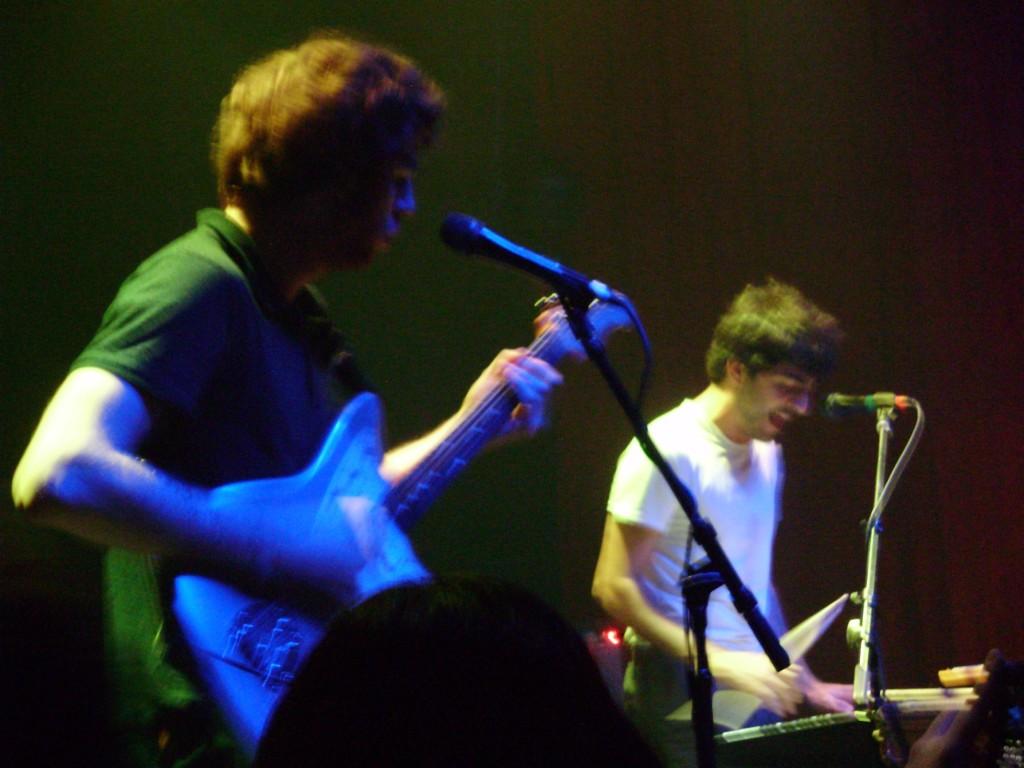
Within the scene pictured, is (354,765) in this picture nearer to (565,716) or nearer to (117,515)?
(565,716)

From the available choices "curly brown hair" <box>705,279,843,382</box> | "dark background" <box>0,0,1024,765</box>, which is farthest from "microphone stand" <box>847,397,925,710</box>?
"dark background" <box>0,0,1024,765</box>

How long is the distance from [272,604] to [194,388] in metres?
0.32

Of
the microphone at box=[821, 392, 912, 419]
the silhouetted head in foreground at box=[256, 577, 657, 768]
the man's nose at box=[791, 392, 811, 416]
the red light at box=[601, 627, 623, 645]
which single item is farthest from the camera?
the red light at box=[601, 627, 623, 645]

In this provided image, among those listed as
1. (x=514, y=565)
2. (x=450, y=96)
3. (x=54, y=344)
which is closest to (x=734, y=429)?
(x=514, y=565)

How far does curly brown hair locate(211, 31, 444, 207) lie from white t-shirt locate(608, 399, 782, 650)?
4.74 ft

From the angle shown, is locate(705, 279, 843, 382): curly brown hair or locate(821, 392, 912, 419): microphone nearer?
locate(821, 392, 912, 419): microphone

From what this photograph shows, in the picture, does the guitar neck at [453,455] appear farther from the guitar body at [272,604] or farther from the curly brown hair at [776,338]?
the curly brown hair at [776,338]

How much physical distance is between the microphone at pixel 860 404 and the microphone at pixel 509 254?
1670 millimetres

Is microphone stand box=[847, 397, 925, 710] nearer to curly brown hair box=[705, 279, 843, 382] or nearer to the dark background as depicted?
curly brown hair box=[705, 279, 843, 382]

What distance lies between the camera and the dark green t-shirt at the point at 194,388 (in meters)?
1.48

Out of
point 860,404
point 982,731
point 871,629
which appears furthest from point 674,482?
point 860,404

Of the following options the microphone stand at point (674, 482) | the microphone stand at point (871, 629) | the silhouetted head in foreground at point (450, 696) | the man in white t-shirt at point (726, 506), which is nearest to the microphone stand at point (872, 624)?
the microphone stand at point (871, 629)

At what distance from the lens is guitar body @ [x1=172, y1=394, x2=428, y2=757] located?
57.0 inches

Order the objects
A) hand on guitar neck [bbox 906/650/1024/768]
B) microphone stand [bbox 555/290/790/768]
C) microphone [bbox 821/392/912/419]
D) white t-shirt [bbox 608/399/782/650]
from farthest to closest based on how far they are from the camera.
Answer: microphone [bbox 821/392/912/419]
white t-shirt [bbox 608/399/782/650]
microphone stand [bbox 555/290/790/768]
hand on guitar neck [bbox 906/650/1024/768]
